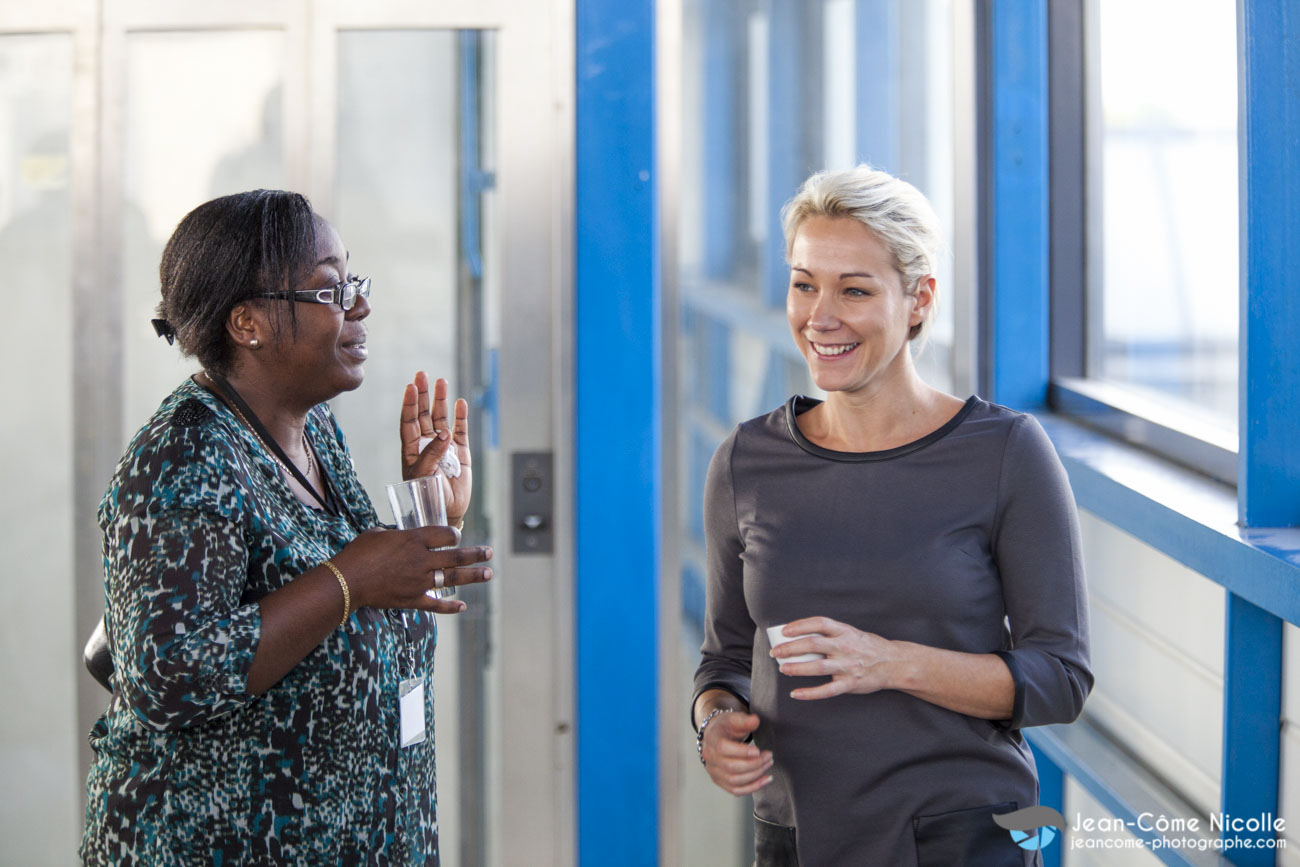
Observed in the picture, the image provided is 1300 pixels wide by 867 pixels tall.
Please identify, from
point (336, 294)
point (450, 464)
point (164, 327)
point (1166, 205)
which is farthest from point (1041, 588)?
point (1166, 205)

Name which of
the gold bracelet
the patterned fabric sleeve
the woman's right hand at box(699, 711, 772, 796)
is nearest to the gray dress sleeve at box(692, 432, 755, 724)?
the woman's right hand at box(699, 711, 772, 796)

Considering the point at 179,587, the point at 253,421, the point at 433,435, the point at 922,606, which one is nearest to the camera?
the point at 179,587

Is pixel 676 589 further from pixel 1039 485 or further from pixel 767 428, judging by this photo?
pixel 1039 485

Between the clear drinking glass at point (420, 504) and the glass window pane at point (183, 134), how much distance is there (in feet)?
3.81

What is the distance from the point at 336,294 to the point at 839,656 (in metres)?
0.81

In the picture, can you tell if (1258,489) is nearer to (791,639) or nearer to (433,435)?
(791,639)

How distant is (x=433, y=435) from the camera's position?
6.21 ft

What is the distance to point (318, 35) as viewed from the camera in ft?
8.18

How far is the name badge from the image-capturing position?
1567 millimetres

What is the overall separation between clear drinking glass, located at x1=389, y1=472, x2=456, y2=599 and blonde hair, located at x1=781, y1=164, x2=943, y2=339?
605 mm

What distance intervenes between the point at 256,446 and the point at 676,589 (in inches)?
49.4

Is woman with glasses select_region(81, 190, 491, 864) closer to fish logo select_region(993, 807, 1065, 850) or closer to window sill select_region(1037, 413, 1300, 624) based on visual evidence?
fish logo select_region(993, 807, 1065, 850)

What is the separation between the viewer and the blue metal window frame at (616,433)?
2.45m

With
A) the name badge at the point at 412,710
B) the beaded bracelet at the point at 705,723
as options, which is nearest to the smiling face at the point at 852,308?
the beaded bracelet at the point at 705,723
